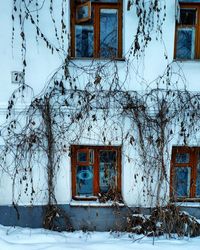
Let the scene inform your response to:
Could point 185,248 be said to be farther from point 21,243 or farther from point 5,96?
point 5,96

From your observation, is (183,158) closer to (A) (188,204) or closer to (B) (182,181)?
(B) (182,181)

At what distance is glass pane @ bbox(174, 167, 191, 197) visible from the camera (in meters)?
4.73

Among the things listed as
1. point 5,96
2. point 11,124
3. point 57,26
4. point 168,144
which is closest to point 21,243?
point 11,124

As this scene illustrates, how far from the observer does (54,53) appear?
169 inches

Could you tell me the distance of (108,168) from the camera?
468 cm

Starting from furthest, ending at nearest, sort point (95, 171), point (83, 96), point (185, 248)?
1. point (95, 171)
2. point (83, 96)
3. point (185, 248)

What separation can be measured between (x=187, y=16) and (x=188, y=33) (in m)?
0.25

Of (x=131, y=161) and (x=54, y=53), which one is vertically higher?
(x=54, y=53)

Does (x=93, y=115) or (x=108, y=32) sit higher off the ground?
(x=108, y=32)

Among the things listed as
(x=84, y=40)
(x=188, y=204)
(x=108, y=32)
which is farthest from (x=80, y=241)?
(x=108, y=32)

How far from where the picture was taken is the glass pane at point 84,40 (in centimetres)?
443

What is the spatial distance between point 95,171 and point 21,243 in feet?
5.08

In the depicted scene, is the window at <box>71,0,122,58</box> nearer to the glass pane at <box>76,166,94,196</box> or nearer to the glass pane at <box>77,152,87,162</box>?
the glass pane at <box>77,152,87,162</box>

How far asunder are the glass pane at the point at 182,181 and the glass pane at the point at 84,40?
2413 mm
